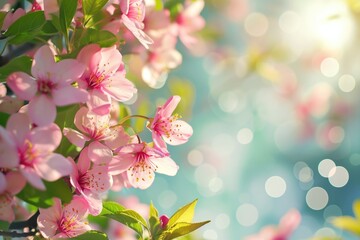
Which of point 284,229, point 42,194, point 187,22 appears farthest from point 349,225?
point 42,194

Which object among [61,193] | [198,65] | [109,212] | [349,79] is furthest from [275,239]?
[349,79]

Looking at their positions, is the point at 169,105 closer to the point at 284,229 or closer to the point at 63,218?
the point at 63,218

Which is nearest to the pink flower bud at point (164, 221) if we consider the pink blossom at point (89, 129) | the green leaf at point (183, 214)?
the green leaf at point (183, 214)

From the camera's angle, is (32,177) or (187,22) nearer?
(32,177)

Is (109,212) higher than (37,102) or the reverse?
the reverse

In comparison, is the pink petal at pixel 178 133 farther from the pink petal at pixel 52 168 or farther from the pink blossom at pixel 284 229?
the pink blossom at pixel 284 229

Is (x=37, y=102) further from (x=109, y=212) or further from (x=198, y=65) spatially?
(x=198, y=65)

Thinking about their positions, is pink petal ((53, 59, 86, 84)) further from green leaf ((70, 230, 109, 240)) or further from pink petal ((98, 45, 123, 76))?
green leaf ((70, 230, 109, 240))
